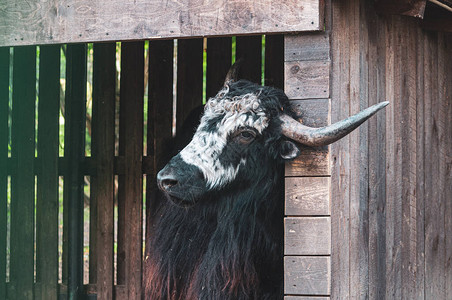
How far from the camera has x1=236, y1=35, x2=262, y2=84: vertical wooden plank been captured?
712 cm

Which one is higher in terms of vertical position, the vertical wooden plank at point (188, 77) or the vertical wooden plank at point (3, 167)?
the vertical wooden plank at point (188, 77)

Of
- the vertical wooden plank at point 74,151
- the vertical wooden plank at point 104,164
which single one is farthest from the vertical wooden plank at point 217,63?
the vertical wooden plank at point 74,151

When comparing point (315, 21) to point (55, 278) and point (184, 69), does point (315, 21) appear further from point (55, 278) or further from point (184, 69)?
point (55, 278)

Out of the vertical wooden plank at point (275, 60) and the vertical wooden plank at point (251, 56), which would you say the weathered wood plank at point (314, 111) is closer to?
the vertical wooden plank at point (275, 60)

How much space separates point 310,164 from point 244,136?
583mm

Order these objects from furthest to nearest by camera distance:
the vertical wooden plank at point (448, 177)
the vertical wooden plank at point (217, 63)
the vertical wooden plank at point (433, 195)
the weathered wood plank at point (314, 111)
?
the vertical wooden plank at point (217, 63) → the vertical wooden plank at point (448, 177) → the vertical wooden plank at point (433, 195) → the weathered wood plank at point (314, 111)

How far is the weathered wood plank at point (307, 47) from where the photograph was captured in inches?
182

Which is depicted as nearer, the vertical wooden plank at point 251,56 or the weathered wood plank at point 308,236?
the weathered wood plank at point 308,236

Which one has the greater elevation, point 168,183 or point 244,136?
point 244,136

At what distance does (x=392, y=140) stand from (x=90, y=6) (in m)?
2.24

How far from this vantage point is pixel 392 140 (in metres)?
5.40

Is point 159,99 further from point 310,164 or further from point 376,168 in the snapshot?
point 310,164

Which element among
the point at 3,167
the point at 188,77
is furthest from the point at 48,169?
the point at 188,77

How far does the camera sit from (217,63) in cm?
728
